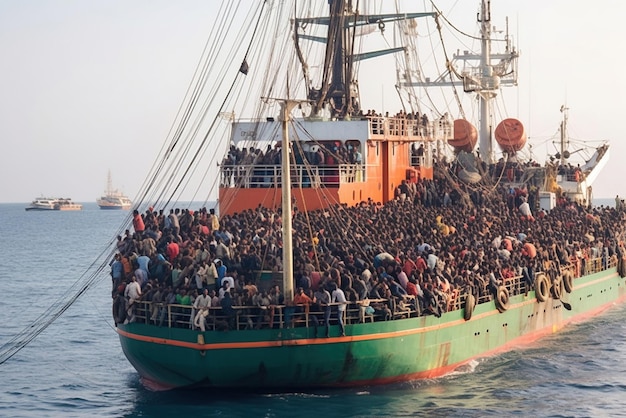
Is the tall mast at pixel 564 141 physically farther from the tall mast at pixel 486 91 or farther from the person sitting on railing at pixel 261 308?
the person sitting on railing at pixel 261 308

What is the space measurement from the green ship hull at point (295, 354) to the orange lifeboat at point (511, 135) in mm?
28234

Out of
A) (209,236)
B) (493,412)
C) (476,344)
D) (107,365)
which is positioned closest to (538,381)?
(476,344)

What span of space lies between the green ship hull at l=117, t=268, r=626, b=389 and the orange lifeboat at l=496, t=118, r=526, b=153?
1112 inches

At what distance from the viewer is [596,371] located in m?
37.2

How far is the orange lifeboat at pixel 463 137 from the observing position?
2313 inches

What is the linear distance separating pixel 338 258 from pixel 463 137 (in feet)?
88.3

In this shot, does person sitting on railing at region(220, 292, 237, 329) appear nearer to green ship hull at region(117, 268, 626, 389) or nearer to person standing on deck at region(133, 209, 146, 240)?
green ship hull at region(117, 268, 626, 389)

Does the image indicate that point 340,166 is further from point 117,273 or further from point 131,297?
point 131,297

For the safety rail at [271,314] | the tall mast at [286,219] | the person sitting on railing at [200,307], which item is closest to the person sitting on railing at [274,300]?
the safety rail at [271,314]

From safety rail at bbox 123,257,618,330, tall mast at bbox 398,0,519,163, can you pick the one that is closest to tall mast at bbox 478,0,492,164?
tall mast at bbox 398,0,519,163

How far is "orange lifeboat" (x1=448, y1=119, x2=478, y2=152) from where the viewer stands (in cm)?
5875

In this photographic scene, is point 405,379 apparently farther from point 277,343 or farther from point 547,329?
point 547,329

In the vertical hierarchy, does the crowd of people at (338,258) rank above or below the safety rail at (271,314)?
above

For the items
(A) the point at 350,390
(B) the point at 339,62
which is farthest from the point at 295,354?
(B) the point at 339,62
